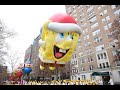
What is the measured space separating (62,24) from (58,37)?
0.52m

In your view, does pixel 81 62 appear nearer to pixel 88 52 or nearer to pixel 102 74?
pixel 88 52

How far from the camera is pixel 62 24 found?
18.6 ft

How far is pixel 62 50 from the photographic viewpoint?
589cm

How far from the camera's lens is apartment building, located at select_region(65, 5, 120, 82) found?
1628cm

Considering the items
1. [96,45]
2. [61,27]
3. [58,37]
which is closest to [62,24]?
[61,27]

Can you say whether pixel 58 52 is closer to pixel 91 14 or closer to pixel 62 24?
pixel 62 24

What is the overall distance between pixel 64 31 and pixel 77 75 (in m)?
15.4

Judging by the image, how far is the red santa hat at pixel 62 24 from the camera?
5.62 metres

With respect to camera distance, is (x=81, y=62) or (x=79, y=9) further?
(x=79, y=9)

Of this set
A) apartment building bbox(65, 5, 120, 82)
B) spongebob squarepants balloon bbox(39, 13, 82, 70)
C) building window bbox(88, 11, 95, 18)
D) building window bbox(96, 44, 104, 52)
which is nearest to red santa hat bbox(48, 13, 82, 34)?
spongebob squarepants balloon bbox(39, 13, 82, 70)

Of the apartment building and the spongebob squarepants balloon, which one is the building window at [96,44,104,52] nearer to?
the apartment building
